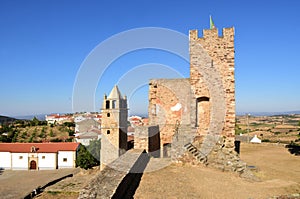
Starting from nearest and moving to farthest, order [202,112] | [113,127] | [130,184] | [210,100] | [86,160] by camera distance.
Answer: [130,184], [210,100], [202,112], [113,127], [86,160]

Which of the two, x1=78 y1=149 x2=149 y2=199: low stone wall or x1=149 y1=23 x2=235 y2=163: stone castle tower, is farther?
x1=149 y1=23 x2=235 y2=163: stone castle tower

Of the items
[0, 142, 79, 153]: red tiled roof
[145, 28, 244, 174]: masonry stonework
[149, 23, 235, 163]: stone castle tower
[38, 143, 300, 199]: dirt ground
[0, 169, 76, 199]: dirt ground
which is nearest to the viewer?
[38, 143, 300, 199]: dirt ground

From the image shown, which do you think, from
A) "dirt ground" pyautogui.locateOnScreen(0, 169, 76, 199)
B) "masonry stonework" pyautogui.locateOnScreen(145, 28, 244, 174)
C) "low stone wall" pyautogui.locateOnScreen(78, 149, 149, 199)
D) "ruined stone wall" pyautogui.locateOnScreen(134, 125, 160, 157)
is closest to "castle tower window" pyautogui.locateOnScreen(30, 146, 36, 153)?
"dirt ground" pyautogui.locateOnScreen(0, 169, 76, 199)

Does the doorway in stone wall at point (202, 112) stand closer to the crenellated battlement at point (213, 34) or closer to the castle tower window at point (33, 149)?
the crenellated battlement at point (213, 34)

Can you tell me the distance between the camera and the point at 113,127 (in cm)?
2436

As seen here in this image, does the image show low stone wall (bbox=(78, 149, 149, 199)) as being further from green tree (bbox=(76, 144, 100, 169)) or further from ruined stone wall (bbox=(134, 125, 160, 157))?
green tree (bbox=(76, 144, 100, 169))

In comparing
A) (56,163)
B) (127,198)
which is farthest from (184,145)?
(56,163)

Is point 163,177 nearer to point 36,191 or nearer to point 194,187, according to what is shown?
point 194,187

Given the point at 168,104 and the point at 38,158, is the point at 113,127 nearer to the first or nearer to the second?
the point at 168,104

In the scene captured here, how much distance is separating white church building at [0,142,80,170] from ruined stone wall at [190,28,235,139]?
27766mm

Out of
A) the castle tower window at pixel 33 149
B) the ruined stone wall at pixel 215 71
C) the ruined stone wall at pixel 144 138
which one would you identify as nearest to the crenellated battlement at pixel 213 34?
the ruined stone wall at pixel 215 71

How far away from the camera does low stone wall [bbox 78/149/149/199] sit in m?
6.03

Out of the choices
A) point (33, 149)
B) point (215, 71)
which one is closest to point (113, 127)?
point (215, 71)

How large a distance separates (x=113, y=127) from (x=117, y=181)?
17834mm
